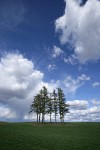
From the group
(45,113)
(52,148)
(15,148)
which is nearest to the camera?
(15,148)

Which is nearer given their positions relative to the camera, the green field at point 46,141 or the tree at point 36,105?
the green field at point 46,141

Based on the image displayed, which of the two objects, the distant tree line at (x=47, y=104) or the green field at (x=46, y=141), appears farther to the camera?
the distant tree line at (x=47, y=104)

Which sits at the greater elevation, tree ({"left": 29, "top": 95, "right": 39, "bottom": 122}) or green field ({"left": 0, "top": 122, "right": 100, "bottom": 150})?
tree ({"left": 29, "top": 95, "right": 39, "bottom": 122})

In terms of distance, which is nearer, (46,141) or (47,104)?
(46,141)

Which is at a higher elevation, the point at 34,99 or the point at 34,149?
the point at 34,99

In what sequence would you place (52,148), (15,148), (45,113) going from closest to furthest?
(15,148), (52,148), (45,113)

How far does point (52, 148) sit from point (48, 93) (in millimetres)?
55631

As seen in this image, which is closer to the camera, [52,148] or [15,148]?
[15,148]

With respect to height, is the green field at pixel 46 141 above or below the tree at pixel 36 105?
below

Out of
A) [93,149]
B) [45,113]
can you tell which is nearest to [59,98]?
[45,113]

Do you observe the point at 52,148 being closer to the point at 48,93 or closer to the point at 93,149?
the point at 93,149

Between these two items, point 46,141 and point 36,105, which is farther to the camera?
point 36,105

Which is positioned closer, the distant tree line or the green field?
the green field

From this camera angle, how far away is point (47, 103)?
80688 mm
